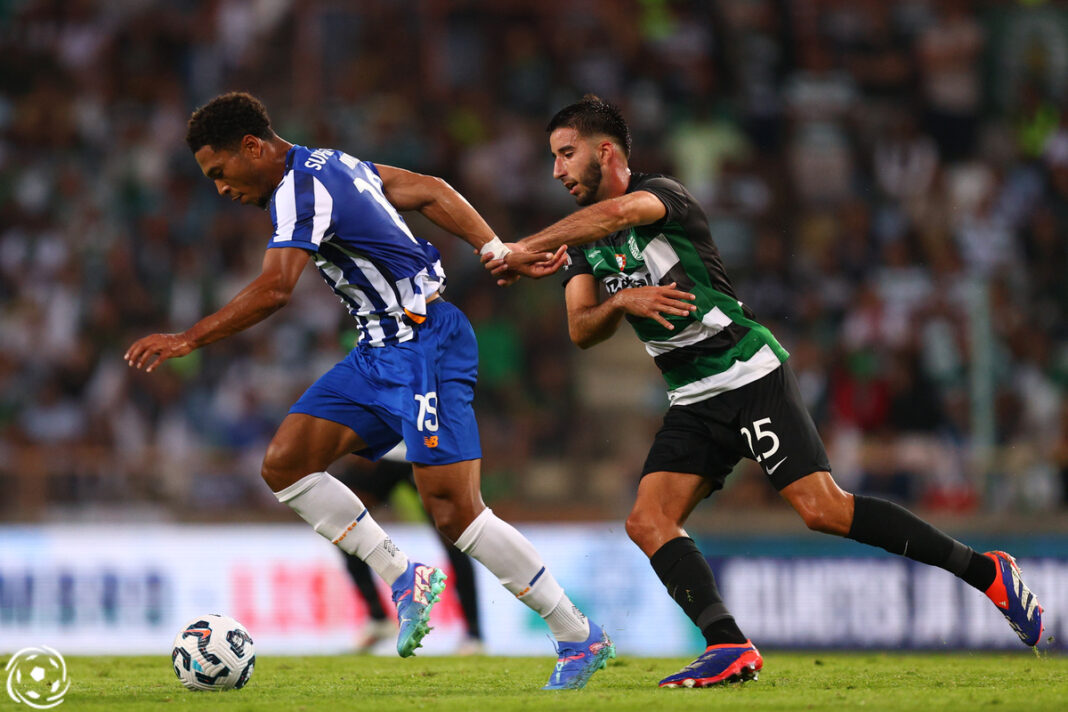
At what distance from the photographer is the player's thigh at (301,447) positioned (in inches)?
242

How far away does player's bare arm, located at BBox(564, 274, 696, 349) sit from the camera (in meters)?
6.02

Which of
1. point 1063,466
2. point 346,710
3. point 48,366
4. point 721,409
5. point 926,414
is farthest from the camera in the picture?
point 48,366

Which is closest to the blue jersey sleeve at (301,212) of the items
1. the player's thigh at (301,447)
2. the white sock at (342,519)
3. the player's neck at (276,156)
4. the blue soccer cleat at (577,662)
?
the player's neck at (276,156)

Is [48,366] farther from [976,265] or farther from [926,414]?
[976,265]

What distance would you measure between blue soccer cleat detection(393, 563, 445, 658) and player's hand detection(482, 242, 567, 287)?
53.2 inches

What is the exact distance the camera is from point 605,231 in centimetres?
587

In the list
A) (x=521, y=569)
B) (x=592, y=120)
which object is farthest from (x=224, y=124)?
(x=521, y=569)

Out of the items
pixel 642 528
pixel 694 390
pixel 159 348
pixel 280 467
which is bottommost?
pixel 642 528

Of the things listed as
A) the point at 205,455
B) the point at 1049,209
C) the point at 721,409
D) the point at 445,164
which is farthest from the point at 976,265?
the point at 721,409

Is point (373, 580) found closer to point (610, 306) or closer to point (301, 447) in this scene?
point (301, 447)

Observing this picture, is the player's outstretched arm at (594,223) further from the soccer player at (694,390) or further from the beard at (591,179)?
the beard at (591,179)

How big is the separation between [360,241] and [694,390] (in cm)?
166

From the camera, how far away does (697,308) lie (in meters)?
6.29

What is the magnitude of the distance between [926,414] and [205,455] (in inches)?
250
